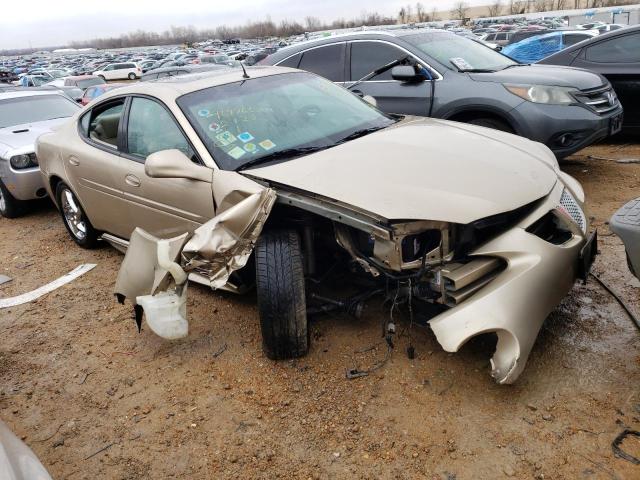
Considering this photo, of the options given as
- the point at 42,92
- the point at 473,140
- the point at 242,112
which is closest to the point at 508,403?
the point at 473,140

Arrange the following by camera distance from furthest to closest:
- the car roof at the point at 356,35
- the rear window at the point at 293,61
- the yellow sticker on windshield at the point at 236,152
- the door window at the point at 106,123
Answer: the rear window at the point at 293,61, the car roof at the point at 356,35, the door window at the point at 106,123, the yellow sticker on windshield at the point at 236,152

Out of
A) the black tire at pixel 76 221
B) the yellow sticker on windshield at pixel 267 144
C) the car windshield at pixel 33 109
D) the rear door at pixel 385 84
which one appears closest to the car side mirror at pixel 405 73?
the rear door at pixel 385 84

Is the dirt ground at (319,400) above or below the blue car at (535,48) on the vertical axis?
below

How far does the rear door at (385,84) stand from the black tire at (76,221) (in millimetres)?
2948

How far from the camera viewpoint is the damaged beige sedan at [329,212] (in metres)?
2.55

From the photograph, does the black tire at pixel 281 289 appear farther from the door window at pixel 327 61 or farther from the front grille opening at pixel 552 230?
the door window at pixel 327 61

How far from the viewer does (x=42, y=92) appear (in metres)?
7.87

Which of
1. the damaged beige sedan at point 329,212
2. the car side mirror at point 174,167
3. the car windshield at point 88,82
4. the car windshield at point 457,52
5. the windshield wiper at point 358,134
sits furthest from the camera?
the car windshield at point 88,82

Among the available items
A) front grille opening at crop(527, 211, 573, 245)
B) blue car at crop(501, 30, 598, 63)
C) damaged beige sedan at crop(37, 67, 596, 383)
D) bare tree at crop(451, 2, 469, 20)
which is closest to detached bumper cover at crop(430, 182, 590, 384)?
damaged beige sedan at crop(37, 67, 596, 383)

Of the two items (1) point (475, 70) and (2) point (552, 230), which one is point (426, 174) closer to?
(2) point (552, 230)

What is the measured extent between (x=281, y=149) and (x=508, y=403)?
6.29 feet

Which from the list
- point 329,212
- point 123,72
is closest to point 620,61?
point 329,212

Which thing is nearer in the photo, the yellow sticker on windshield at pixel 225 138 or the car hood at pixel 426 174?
the car hood at pixel 426 174

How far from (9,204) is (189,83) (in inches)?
156
